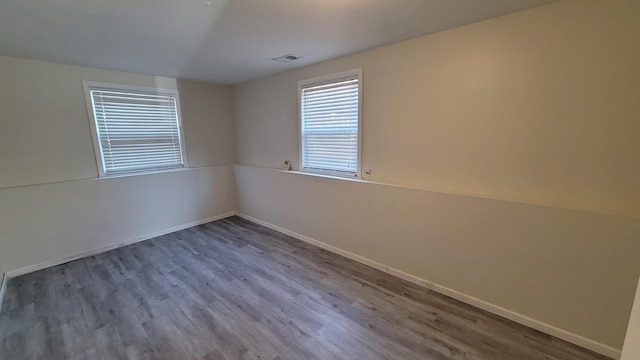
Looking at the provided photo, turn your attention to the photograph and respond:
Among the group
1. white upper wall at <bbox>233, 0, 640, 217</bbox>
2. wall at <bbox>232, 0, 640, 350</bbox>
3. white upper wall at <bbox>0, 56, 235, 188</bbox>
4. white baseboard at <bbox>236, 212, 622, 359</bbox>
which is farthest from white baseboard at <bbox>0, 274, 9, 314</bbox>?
white upper wall at <bbox>233, 0, 640, 217</bbox>

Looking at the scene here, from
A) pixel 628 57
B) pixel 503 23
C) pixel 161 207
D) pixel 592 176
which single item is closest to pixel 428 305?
pixel 592 176

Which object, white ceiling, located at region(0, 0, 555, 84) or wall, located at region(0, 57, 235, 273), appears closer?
white ceiling, located at region(0, 0, 555, 84)

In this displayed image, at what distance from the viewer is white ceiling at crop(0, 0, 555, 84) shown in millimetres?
1742

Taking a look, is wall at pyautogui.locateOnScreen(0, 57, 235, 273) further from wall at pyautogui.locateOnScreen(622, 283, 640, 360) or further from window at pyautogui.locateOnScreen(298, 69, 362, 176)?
wall at pyautogui.locateOnScreen(622, 283, 640, 360)

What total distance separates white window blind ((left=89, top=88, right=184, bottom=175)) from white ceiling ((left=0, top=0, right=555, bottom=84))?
615 millimetres

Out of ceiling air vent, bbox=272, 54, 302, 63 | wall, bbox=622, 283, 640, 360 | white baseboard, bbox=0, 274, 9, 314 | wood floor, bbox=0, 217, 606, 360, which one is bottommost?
wood floor, bbox=0, 217, 606, 360

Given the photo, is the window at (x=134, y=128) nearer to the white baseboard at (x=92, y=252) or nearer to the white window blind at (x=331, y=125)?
the white baseboard at (x=92, y=252)

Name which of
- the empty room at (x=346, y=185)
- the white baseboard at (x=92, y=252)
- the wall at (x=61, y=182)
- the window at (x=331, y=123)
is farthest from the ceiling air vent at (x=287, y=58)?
the white baseboard at (x=92, y=252)

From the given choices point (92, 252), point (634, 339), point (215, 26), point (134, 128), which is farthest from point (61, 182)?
point (634, 339)

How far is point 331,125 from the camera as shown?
10.6 ft

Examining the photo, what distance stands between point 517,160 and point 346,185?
5.34 feet

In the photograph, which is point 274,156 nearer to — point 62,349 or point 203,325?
point 203,325

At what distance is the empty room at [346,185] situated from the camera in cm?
174

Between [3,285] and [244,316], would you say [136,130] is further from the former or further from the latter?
[244,316]
